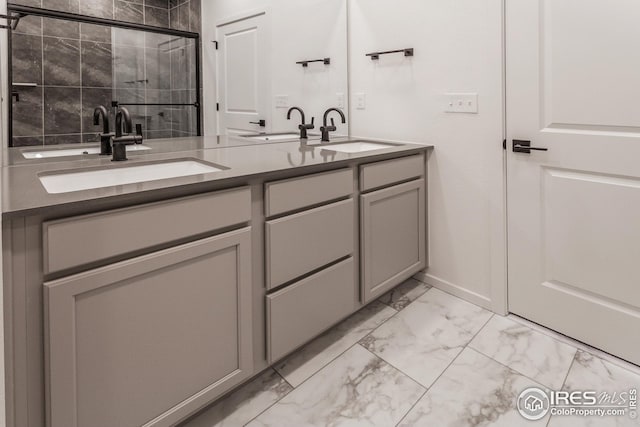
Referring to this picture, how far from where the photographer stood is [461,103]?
6.80 ft

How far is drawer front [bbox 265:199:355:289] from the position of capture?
1.44 m

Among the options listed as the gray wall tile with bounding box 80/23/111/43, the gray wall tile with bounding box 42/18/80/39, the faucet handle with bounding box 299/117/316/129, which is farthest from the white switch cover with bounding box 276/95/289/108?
the gray wall tile with bounding box 42/18/80/39

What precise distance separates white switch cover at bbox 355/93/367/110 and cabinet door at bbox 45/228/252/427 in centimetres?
157

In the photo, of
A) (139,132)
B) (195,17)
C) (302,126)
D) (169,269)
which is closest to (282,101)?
(302,126)

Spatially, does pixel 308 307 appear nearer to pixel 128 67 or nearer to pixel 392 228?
pixel 392 228

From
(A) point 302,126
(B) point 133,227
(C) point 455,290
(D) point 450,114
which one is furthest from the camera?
(A) point 302,126

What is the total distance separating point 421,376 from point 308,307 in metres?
0.53

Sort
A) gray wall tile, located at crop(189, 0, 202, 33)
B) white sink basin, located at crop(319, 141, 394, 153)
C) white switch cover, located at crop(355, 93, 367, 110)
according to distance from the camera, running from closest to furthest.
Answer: gray wall tile, located at crop(189, 0, 202, 33)
white sink basin, located at crop(319, 141, 394, 153)
white switch cover, located at crop(355, 93, 367, 110)

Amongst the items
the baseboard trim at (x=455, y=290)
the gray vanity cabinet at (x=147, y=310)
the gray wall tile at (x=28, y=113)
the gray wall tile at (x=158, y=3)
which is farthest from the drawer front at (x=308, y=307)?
the gray wall tile at (x=158, y=3)

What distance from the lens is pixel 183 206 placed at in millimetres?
1142

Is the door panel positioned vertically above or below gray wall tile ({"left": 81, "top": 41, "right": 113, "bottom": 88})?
below

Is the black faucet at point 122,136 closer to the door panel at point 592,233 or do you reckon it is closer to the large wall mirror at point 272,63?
the large wall mirror at point 272,63

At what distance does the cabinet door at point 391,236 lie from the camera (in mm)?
1897

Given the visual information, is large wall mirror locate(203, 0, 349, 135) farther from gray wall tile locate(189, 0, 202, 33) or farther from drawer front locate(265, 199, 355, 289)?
drawer front locate(265, 199, 355, 289)
